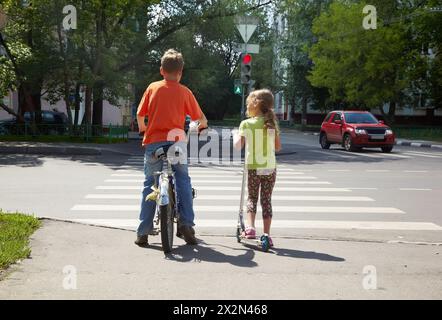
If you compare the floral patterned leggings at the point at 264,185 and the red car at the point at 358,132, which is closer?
the floral patterned leggings at the point at 264,185

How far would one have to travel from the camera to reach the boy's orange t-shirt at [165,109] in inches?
247

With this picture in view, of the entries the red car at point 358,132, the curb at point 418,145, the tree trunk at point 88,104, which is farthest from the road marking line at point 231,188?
the curb at point 418,145

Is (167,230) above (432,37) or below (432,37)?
below

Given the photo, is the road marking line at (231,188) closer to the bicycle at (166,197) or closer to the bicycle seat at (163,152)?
the bicycle at (166,197)

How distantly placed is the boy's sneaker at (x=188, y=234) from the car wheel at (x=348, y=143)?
1889 centimetres

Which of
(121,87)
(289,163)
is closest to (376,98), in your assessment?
(121,87)

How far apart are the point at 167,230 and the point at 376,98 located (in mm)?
37449

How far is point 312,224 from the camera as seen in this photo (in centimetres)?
801

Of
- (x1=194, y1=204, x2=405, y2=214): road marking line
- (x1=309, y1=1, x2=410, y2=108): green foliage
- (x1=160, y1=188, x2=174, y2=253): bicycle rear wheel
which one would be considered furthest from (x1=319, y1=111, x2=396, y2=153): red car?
(x1=160, y1=188, x2=174, y2=253): bicycle rear wheel

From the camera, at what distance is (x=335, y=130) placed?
25.9 meters

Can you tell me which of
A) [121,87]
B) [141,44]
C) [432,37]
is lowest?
[121,87]

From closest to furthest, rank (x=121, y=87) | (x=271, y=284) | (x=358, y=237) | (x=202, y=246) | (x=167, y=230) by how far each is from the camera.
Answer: (x=271, y=284)
(x=167, y=230)
(x=202, y=246)
(x=358, y=237)
(x=121, y=87)
